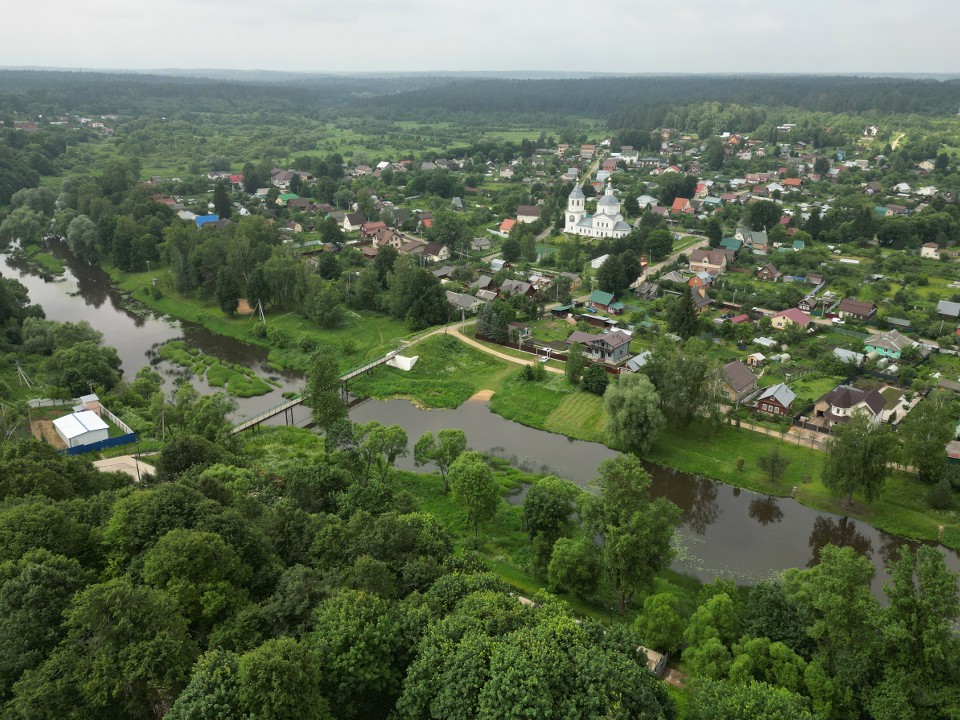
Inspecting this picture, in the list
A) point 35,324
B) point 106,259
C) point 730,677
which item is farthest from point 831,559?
point 106,259

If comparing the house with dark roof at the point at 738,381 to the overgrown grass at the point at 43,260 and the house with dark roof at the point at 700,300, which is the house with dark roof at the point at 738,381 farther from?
the overgrown grass at the point at 43,260

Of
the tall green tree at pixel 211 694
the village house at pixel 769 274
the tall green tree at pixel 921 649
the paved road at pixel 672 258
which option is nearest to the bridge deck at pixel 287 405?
the tall green tree at pixel 211 694

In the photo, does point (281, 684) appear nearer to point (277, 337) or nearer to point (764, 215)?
point (277, 337)

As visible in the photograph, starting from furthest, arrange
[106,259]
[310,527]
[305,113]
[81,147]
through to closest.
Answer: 1. [305,113]
2. [81,147]
3. [106,259]
4. [310,527]

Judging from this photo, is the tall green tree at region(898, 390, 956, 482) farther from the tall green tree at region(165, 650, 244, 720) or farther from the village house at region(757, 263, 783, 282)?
the village house at region(757, 263, 783, 282)

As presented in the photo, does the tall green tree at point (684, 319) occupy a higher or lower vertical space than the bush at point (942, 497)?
higher

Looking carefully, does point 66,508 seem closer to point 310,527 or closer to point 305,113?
point 310,527

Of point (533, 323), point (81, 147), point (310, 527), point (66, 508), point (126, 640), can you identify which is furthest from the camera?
point (81, 147)
